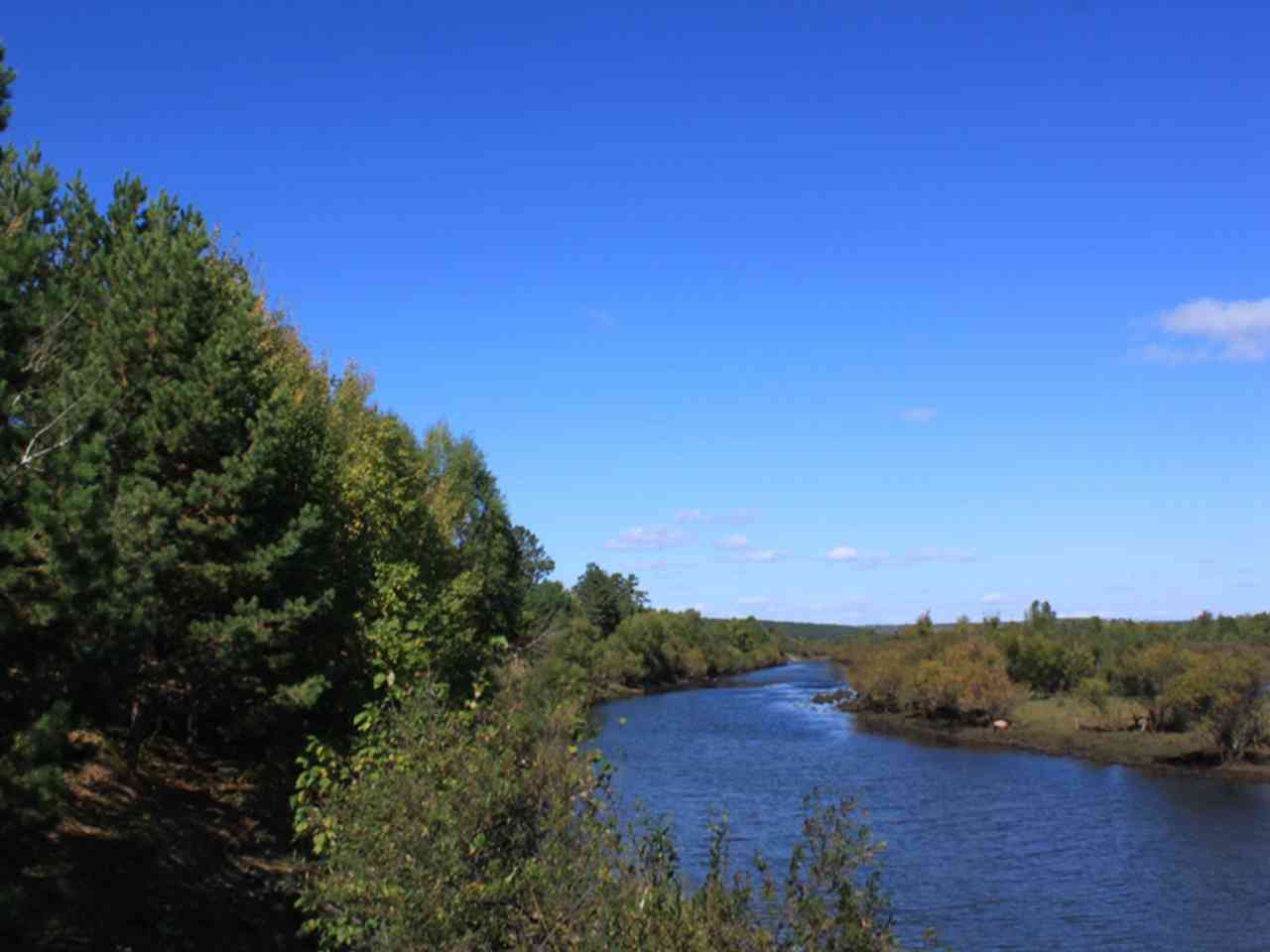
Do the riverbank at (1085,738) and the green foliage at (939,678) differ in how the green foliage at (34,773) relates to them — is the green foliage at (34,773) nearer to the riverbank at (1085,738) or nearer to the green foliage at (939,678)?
the riverbank at (1085,738)

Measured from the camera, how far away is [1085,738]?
60.9 m

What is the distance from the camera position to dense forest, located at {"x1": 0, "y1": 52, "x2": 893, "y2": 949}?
27.1ft

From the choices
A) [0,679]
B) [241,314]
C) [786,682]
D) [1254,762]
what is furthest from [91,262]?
[786,682]

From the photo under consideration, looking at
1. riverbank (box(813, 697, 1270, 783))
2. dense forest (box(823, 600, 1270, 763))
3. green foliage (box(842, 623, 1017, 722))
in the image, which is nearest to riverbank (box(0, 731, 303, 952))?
riverbank (box(813, 697, 1270, 783))

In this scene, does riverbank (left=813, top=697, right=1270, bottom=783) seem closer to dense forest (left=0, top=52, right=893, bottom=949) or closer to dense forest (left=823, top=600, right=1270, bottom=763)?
dense forest (left=823, top=600, right=1270, bottom=763)

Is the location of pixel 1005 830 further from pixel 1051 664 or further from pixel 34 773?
pixel 1051 664

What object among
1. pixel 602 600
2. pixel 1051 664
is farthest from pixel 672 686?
pixel 1051 664

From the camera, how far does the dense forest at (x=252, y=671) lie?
8.27m

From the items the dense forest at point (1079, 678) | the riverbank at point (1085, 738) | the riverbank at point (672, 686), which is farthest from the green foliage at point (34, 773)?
the riverbank at point (672, 686)

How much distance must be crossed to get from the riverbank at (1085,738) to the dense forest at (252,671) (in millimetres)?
31643

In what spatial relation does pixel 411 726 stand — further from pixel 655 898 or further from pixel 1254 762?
pixel 1254 762

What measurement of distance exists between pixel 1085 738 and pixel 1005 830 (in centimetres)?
2517

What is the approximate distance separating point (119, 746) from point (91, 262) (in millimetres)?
9569

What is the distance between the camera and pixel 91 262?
21.0 m
